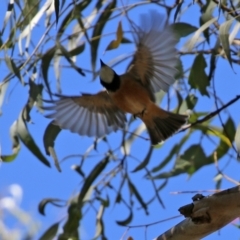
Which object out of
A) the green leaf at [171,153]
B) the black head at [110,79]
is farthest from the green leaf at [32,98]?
the green leaf at [171,153]

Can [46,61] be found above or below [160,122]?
above

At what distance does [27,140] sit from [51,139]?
0.26 ft

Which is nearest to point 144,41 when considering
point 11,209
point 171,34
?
point 171,34

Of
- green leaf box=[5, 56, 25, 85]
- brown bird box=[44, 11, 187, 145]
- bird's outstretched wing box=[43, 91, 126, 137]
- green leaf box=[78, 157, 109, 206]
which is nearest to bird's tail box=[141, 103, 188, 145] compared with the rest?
brown bird box=[44, 11, 187, 145]

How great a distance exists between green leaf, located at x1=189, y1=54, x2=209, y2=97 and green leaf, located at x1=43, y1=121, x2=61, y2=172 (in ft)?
1.36

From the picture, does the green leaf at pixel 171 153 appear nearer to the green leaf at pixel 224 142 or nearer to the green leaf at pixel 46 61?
the green leaf at pixel 224 142

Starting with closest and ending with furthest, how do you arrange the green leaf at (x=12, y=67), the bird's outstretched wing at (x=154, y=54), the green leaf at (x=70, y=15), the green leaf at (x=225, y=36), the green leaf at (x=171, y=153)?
the green leaf at (x=225, y=36), the bird's outstretched wing at (x=154, y=54), the green leaf at (x=12, y=67), the green leaf at (x=70, y=15), the green leaf at (x=171, y=153)

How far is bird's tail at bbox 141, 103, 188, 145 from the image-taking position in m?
2.51

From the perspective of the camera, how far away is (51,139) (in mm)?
2369

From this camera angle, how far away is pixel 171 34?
2.17 meters

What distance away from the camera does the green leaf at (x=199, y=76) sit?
2.33m

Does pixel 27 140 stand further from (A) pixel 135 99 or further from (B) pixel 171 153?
(B) pixel 171 153

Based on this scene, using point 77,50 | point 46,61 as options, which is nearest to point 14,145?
point 46,61

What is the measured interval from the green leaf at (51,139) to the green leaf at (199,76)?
0.41 m
